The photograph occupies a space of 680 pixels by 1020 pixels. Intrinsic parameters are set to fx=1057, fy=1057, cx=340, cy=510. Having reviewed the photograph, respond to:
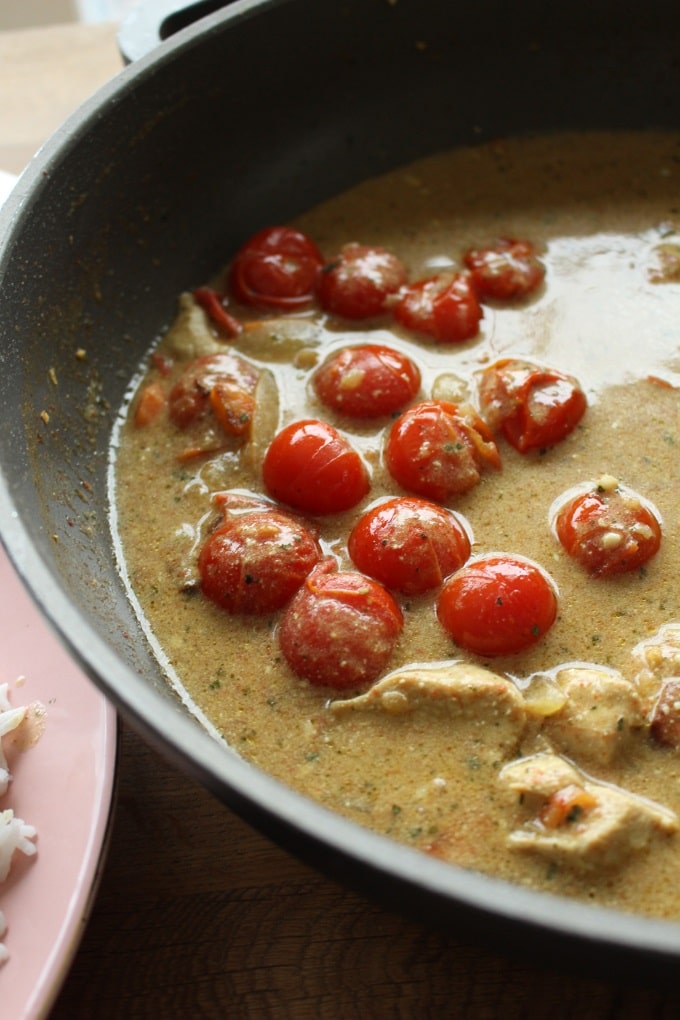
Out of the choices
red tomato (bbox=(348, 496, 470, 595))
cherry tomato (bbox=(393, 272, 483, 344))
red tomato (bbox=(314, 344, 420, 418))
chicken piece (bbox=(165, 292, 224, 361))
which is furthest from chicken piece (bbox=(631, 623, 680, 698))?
chicken piece (bbox=(165, 292, 224, 361))

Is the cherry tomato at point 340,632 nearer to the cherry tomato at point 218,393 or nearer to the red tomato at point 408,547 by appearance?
the red tomato at point 408,547

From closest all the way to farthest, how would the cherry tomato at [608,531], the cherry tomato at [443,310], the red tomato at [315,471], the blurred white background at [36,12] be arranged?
the cherry tomato at [608,531] < the red tomato at [315,471] < the cherry tomato at [443,310] < the blurred white background at [36,12]

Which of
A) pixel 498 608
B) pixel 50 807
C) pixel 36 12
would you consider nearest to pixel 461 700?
pixel 498 608

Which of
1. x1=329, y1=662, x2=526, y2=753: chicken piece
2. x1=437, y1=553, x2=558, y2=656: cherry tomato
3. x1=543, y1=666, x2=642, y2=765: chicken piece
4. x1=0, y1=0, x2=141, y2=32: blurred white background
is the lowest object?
x1=543, y1=666, x2=642, y2=765: chicken piece

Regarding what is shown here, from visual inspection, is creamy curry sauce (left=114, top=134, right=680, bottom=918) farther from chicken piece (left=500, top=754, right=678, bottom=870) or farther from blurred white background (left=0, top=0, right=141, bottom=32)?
blurred white background (left=0, top=0, right=141, bottom=32)

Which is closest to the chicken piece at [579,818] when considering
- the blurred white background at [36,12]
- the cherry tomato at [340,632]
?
the cherry tomato at [340,632]

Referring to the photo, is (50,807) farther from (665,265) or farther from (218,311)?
(665,265)
